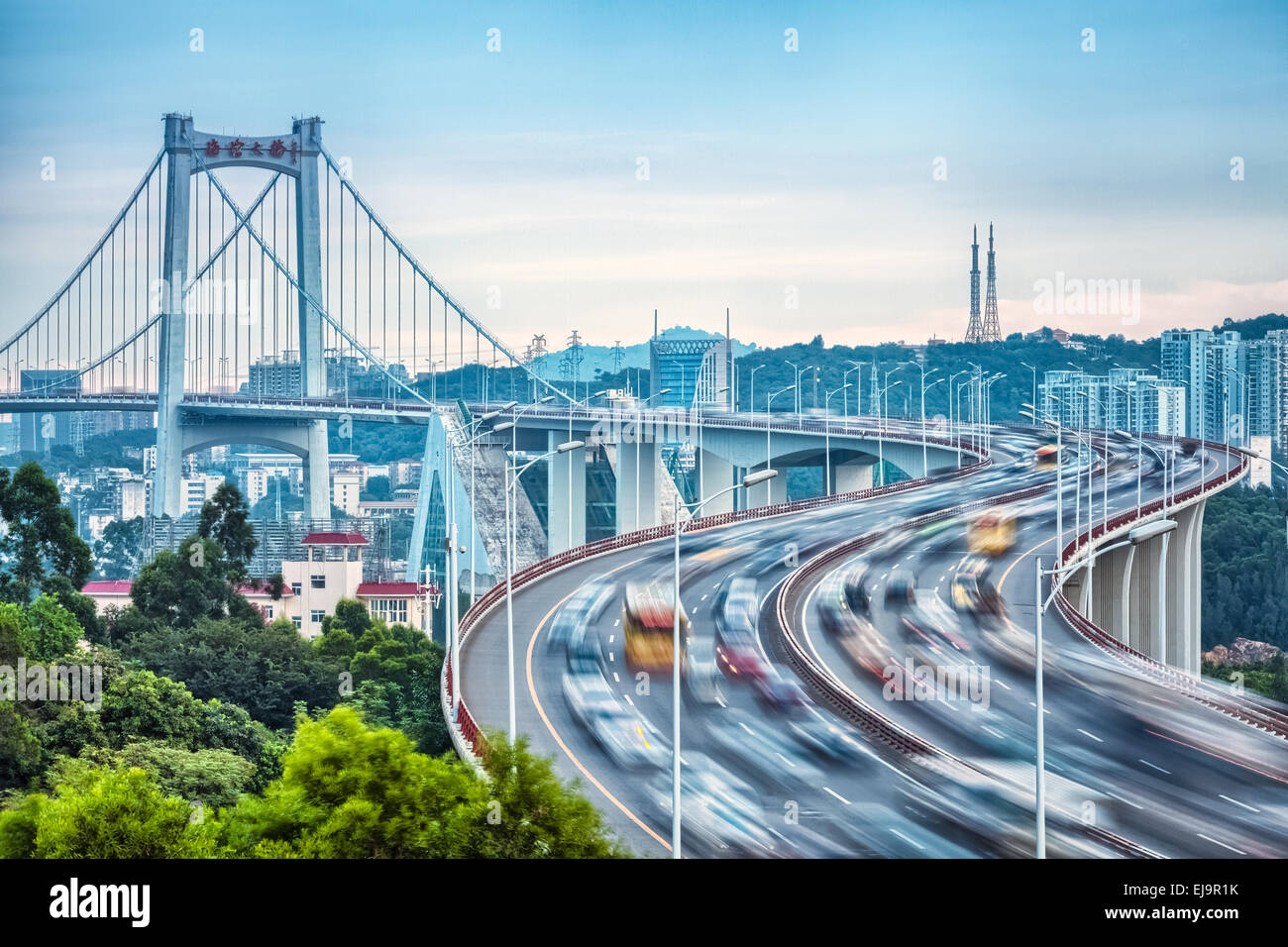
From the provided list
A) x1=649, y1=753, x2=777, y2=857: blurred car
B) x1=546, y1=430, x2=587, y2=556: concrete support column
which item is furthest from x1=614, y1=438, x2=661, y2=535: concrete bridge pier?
x1=649, y1=753, x2=777, y2=857: blurred car

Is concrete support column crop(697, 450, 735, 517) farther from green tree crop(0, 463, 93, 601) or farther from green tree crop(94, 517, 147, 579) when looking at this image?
green tree crop(94, 517, 147, 579)

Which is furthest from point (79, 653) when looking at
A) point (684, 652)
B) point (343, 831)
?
point (343, 831)

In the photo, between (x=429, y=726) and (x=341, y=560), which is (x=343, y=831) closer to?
(x=429, y=726)

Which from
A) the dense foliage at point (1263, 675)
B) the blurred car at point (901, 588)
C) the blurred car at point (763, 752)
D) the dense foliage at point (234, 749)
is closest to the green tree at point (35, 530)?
the dense foliage at point (234, 749)

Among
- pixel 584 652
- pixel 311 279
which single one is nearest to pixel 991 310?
pixel 311 279

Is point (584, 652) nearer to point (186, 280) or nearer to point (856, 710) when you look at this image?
point (856, 710)
